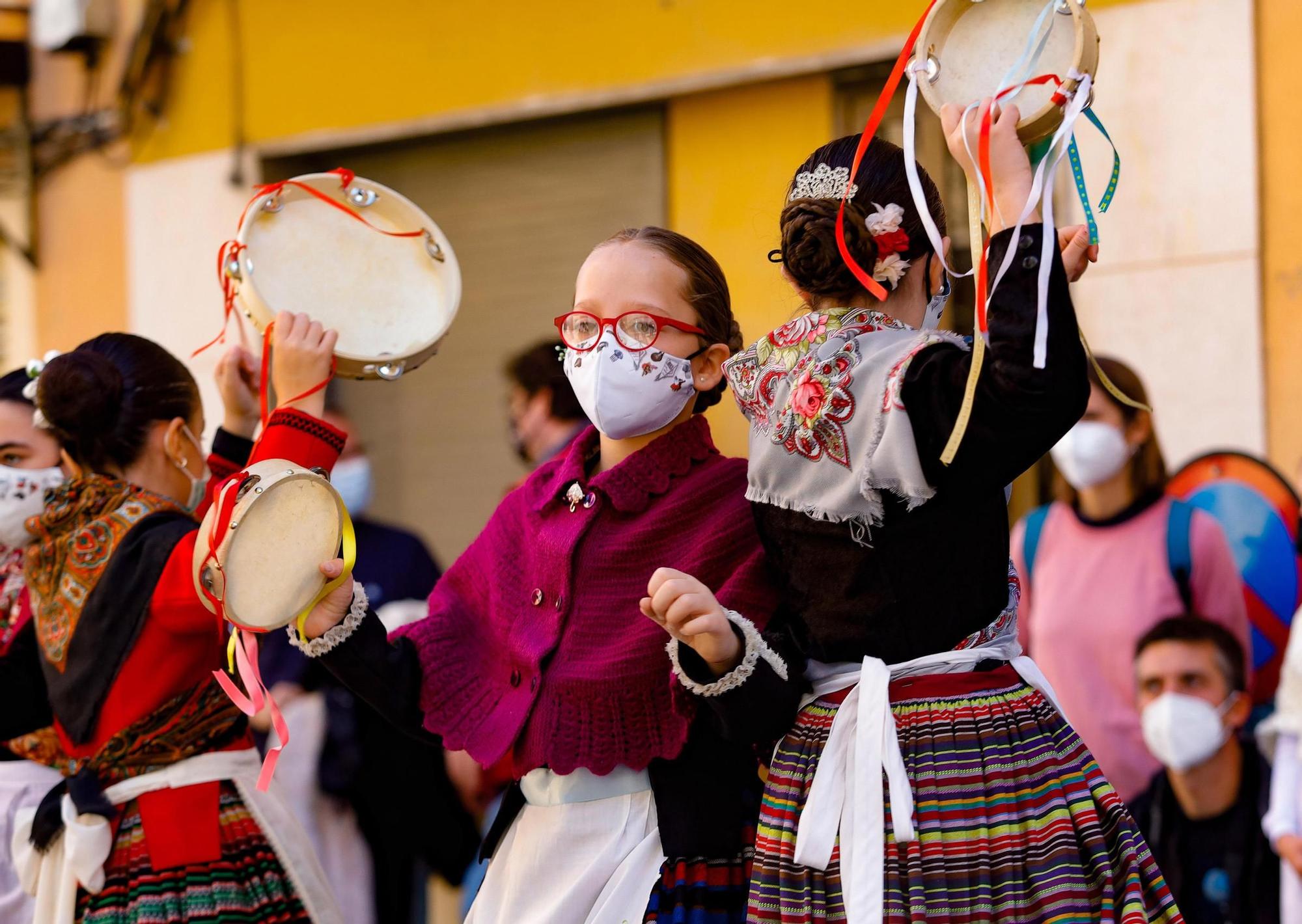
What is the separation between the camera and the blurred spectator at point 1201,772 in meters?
4.38

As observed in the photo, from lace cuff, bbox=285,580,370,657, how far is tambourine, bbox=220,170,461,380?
1.52ft

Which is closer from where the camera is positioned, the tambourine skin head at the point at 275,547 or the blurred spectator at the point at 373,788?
the tambourine skin head at the point at 275,547

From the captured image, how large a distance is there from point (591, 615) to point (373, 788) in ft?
8.60

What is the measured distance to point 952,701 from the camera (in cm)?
227

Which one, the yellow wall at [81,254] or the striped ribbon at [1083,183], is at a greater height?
the yellow wall at [81,254]

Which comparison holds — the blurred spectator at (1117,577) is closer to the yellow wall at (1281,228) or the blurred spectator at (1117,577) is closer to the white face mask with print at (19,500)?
the yellow wall at (1281,228)

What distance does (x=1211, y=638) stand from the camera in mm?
4469

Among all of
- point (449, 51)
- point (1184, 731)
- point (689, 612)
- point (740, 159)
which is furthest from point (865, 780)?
point (449, 51)

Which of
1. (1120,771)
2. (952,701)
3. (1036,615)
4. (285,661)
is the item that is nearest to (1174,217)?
(1036,615)

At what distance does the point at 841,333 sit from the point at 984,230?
0.80 ft

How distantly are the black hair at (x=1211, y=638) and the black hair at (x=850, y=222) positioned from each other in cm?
242

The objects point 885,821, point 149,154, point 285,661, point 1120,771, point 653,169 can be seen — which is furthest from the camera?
point 149,154

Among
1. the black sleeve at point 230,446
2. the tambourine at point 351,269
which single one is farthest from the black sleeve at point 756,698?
the black sleeve at point 230,446

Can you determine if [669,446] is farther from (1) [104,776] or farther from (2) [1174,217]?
(2) [1174,217]
